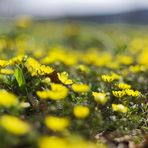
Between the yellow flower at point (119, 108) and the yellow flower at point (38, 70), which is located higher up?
the yellow flower at point (38, 70)

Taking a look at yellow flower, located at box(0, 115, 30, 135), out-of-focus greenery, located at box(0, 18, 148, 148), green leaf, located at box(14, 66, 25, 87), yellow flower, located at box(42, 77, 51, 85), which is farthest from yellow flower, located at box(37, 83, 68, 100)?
yellow flower, located at box(0, 115, 30, 135)

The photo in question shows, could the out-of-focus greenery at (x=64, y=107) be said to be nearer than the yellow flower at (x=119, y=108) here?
Yes

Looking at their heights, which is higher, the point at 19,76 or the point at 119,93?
the point at 19,76

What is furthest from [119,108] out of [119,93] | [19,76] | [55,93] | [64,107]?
[19,76]

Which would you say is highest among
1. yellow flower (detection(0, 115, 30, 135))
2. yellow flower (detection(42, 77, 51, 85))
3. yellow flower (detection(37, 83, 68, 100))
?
yellow flower (detection(42, 77, 51, 85))

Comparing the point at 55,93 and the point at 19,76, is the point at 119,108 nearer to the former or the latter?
the point at 55,93

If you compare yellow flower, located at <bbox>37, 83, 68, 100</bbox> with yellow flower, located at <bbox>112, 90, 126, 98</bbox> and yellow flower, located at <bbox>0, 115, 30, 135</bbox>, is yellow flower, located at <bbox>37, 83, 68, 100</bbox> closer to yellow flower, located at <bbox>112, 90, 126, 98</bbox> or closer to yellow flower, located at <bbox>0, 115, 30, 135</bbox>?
yellow flower, located at <bbox>112, 90, 126, 98</bbox>

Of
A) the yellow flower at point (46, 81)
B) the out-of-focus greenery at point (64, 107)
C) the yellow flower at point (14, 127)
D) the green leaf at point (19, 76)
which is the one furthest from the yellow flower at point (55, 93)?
the yellow flower at point (14, 127)

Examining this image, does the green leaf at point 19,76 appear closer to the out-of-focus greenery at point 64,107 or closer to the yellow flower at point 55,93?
the out-of-focus greenery at point 64,107

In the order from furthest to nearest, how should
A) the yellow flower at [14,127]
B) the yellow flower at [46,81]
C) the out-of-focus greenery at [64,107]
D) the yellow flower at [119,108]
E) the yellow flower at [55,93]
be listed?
the yellow flower at [46,81], the yellow flower at [119,108], the yellow flower at [55,93], the out-of-focus greenery at [64,107], the yellow flower at [14,127]

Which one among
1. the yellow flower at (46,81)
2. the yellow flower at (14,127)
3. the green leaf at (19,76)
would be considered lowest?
the yellow flower at (14,127)

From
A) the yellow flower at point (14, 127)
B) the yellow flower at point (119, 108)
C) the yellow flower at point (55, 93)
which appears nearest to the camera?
the yellow flower at point (14, 127)

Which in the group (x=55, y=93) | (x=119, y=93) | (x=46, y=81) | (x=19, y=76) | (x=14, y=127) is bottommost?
(x=14, y=127)
